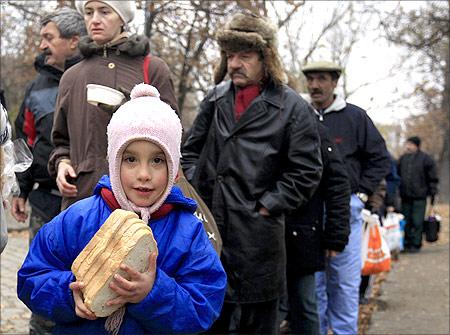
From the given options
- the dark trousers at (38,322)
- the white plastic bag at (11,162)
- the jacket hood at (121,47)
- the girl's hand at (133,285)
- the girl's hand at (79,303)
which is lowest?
the dark trousers at (38,322)

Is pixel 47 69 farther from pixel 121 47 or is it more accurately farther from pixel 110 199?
pixel 110 199

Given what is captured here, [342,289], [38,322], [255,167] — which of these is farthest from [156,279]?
[342,289]

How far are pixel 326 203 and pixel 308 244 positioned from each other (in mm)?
384

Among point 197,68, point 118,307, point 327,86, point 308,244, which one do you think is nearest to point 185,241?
point 118,307

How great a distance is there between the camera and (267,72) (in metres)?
4.52

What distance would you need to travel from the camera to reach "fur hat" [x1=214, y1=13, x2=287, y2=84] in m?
4.45

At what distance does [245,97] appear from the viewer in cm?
453

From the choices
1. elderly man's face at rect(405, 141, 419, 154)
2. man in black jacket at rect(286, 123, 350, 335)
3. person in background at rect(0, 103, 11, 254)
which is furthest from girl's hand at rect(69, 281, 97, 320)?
elderly man's face at rect(405, 141, 419, 154)

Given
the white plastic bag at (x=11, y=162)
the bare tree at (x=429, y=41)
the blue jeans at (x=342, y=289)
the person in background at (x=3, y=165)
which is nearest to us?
the person in background at (x=3, y=165)

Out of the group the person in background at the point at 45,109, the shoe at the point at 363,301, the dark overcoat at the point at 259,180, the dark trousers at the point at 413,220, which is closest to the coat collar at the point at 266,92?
the dark overcoat at the point at 259,180

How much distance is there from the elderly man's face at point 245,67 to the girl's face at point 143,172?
72.7 inches

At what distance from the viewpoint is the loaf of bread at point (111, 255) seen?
238 centimetres

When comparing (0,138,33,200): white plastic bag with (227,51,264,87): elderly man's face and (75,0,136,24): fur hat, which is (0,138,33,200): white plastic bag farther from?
(227,51,264,87): elderly man's face

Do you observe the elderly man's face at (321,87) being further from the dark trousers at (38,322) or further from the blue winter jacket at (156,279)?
the blue winter jacket at (156,279)
